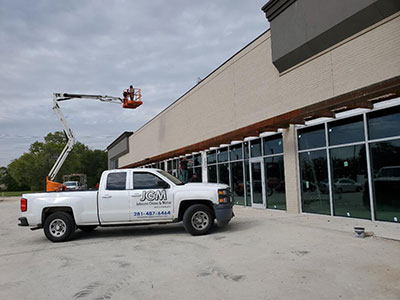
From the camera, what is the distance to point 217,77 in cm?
1961

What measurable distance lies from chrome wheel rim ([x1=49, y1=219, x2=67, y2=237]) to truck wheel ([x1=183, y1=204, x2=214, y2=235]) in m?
3.27

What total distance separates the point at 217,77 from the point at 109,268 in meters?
15.1

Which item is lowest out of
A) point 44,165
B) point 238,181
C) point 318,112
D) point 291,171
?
point 238,181

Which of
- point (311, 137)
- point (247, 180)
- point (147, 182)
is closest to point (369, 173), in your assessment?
point (311, 137)

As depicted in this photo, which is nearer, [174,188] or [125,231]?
[174,188]

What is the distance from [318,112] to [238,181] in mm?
7319

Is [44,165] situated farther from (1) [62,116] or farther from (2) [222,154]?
(2) [222,154]

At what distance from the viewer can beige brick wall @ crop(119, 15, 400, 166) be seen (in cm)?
949

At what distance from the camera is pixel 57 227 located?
9047mm

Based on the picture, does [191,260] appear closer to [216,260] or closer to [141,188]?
[216,260]

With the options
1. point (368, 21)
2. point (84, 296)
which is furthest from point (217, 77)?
point (84, 296)

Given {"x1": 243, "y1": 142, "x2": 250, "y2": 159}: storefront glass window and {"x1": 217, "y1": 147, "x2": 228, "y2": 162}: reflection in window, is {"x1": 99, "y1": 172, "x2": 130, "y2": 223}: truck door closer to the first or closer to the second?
{"x1": 243, "y1": 142, "x2": 250, "y2": 159}: storefront glass window

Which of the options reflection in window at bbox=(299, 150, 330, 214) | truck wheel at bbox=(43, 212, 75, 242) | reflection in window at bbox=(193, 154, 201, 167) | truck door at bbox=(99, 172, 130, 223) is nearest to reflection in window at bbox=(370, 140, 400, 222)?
reflection in window at bbox=(299, 150, 330, 214)

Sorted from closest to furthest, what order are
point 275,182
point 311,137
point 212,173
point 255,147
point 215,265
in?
1. point 215,265
2. point 311,137
3. point 275,182
4. point 255,147
5. point 212,173
